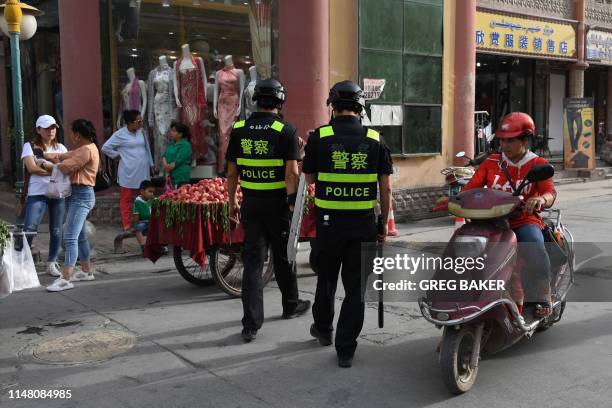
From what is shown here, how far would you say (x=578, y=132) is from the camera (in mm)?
16328

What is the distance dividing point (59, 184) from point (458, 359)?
496 cm

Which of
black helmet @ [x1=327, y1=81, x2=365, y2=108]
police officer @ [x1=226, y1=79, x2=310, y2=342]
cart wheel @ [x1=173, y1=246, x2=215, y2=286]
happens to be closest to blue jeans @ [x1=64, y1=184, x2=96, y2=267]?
cart wheel @ [x1=173, y1=246, x2=215, y2=286]

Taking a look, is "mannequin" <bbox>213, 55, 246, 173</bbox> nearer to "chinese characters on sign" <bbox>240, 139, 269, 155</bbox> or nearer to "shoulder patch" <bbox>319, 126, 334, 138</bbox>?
"chinese characters on sign" <bbox>240, 139, 269, 155</bbox>

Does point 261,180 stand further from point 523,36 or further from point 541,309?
point 523,36

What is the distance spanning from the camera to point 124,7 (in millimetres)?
10633

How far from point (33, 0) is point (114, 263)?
23.8 ft

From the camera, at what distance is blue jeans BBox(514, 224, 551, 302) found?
15.3 feet

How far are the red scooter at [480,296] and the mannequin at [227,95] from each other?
653 cm

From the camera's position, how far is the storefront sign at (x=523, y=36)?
14.1m

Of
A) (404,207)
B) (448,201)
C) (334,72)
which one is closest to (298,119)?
(334,72)

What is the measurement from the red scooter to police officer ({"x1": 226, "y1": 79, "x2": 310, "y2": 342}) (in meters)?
1.45

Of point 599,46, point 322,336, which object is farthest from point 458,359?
point 599,46

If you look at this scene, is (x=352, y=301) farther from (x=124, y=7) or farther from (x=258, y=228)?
(x=124, y=7)

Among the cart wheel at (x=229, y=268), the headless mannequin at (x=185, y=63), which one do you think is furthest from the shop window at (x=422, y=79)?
the cart wheel at (x=229, y=268)
